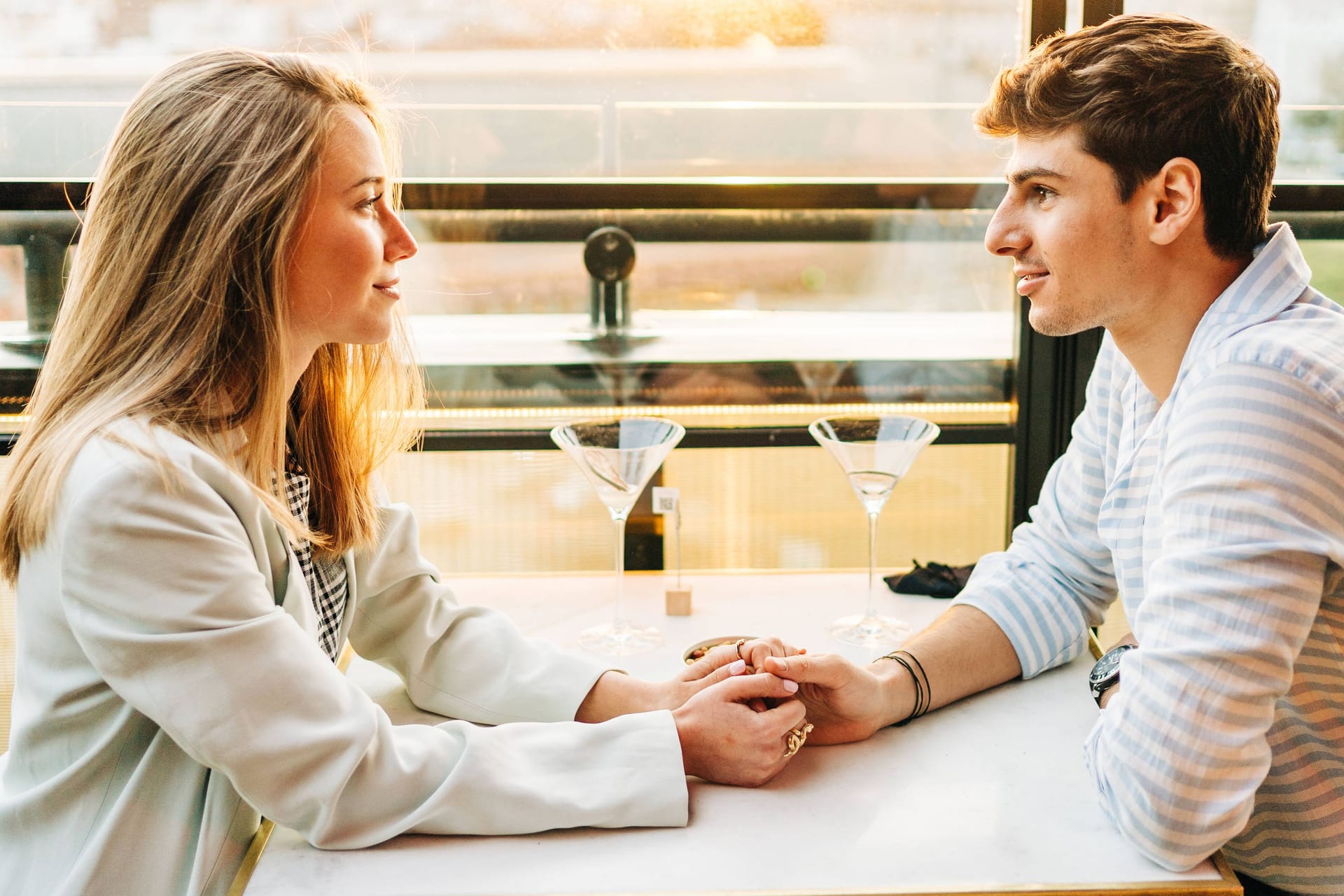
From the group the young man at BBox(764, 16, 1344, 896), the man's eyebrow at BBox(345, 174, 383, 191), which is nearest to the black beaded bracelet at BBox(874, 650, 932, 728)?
the young man at BBox(764, 16, 1344, 896)

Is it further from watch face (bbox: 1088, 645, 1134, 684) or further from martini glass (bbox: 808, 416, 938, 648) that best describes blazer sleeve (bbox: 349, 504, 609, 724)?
watch face (bbox: 1088, 645, 1134, 684)

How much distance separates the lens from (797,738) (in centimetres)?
120

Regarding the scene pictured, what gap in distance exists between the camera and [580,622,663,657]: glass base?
61.9 inches

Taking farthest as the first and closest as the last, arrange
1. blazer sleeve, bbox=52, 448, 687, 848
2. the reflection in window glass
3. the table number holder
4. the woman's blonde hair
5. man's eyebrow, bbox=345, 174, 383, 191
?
1. the reflection in window glass
2. the table number holder
3. man's eyebrow, bbox=345, 174, 383, 191
4. the woman's blonde hair
5. blazer sleeve, bbox=52, 448, 687, 848

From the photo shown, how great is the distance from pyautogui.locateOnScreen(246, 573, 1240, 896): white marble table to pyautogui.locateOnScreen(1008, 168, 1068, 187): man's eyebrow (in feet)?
2.02

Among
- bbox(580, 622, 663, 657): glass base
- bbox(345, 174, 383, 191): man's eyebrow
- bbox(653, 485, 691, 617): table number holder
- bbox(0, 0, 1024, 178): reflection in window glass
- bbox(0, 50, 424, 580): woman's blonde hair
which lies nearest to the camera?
bbox(0, 50, 424, 580): woman's blonde hair

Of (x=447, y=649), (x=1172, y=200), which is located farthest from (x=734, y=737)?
(x=1172, y=200)

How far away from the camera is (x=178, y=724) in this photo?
98cm

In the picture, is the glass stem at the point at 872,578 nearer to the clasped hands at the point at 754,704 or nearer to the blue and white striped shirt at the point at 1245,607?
the clasped hands at the point at 754,704

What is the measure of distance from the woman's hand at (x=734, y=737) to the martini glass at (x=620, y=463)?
394 mm

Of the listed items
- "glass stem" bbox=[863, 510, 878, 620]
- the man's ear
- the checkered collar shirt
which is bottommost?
"glass stem" bbox=[863, 510, 878, 620]

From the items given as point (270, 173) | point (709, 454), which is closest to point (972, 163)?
point (709, 454)

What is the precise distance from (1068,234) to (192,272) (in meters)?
0.92

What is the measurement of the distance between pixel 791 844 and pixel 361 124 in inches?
34.1
